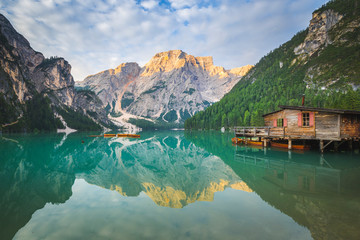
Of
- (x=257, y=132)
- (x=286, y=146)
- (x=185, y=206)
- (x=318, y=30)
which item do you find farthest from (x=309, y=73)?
(x=185, y=206)

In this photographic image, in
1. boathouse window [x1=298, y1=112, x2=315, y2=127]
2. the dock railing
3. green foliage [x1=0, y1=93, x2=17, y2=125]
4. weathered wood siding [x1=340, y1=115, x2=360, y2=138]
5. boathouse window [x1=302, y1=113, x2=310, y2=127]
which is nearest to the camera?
weathered wood siding [x1=340, y1=115, x2=360, y2=138]

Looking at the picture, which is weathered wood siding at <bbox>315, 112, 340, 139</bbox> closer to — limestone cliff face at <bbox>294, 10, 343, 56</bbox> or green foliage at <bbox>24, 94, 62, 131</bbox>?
limestone cliff face at <bbox>294, 10, 343, 56</bbox>

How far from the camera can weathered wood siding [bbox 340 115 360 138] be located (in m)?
28.8

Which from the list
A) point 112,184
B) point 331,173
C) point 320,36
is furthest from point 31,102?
point 320,36

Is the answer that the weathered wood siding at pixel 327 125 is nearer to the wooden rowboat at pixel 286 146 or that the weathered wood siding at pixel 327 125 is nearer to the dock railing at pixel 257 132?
the wooden rowboat at pixel 286 146

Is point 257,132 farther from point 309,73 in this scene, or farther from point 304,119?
point 309,73

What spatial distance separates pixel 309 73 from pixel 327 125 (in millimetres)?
138409

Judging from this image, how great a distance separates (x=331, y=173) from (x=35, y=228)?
21994mm

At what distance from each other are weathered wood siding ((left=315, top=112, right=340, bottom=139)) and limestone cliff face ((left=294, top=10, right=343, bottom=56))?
16418 centimetres

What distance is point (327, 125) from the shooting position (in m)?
29.1

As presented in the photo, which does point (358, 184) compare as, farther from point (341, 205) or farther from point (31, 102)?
point (31, 102)

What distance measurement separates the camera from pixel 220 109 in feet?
550

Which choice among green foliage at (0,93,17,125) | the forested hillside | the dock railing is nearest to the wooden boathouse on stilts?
the dock railing

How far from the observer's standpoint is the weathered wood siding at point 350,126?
94.5ft
